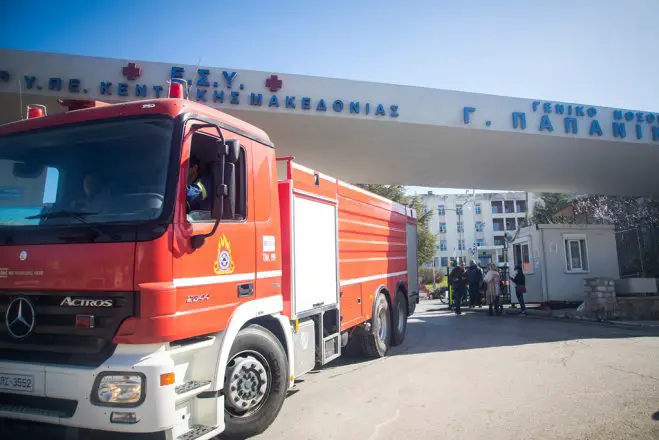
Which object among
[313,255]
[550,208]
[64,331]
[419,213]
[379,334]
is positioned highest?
[550,208]

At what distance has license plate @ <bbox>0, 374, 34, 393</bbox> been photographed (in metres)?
2.91

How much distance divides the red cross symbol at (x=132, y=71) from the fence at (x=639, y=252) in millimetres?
19978

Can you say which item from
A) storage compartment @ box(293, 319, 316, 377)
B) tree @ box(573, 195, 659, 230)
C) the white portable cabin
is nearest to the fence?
tree @ box(573, 195, 659, 230)

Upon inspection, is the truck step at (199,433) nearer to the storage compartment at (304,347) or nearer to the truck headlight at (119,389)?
the truck headlight at (119,389)

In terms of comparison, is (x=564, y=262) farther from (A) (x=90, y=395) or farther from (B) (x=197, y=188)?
(A) (x=90, y=395)

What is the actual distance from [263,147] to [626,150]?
13071 mm

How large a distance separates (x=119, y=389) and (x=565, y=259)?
1584cm

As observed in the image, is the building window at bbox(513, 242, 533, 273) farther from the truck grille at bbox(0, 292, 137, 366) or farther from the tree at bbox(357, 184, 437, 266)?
the truck grille at bbox(0, 292, 137, 366)

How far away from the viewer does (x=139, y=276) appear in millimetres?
2875

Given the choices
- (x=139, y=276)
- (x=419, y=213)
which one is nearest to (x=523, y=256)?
(x=419, y=213)

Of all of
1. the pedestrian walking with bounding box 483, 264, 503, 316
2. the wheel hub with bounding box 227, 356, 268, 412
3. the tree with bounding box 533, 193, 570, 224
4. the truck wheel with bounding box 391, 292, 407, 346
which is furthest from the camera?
the tree with bounding box 533, 193, 570, 224

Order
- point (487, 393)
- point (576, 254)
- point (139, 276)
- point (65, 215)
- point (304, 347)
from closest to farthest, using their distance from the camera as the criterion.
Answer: point (139, 276) → point (65, 215) → point (304, 347) → point (487, 393) → point (576, 254)

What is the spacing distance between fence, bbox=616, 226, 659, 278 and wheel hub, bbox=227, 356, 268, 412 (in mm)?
20320

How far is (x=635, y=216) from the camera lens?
23.4 m
